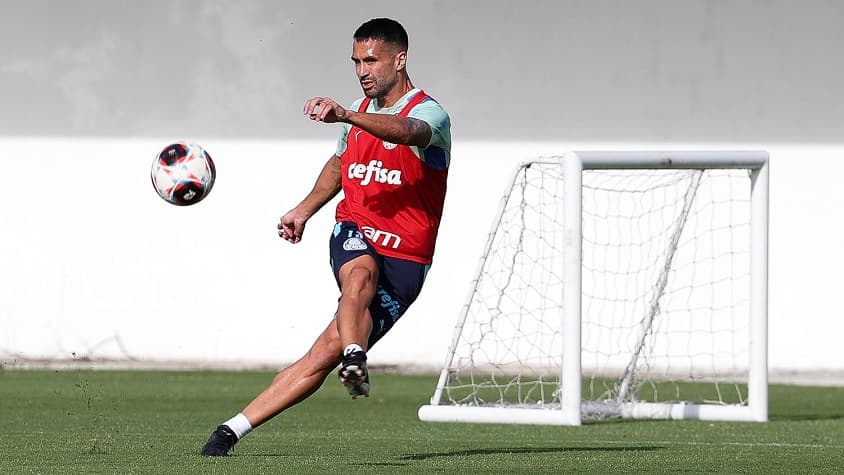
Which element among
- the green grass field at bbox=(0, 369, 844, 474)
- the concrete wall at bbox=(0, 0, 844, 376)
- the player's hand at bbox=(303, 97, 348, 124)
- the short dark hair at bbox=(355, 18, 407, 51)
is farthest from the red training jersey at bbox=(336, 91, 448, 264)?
the concrete wall at bbox=(0, 0, 844, 376)

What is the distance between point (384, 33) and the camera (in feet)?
19.3

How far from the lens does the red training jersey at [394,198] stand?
5945 millimetres

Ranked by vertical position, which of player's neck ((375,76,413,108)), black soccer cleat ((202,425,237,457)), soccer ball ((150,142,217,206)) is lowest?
black soccer cleat ((202,425,237,457))

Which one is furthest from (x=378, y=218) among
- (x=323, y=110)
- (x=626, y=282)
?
(x=626, y=282)

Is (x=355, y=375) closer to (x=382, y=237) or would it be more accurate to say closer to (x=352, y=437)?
(x=382, y=237)

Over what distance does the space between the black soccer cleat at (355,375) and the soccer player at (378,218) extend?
0.41 meters

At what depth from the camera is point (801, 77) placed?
44.8 ft

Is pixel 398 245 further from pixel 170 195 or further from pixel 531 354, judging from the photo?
pixel 531 354

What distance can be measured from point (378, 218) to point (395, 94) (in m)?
0.52

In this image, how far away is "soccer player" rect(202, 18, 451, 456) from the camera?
5.80 m

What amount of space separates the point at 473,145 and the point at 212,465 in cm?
850

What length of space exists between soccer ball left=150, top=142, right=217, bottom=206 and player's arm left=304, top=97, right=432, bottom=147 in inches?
53.4

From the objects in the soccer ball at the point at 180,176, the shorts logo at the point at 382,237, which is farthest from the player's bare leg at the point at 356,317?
the soccer ball at the point at 180,176

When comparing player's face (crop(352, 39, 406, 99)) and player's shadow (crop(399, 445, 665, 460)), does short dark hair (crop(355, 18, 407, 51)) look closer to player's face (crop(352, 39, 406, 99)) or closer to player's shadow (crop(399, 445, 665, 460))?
player's face (crop(352, 39, 406, 99))
